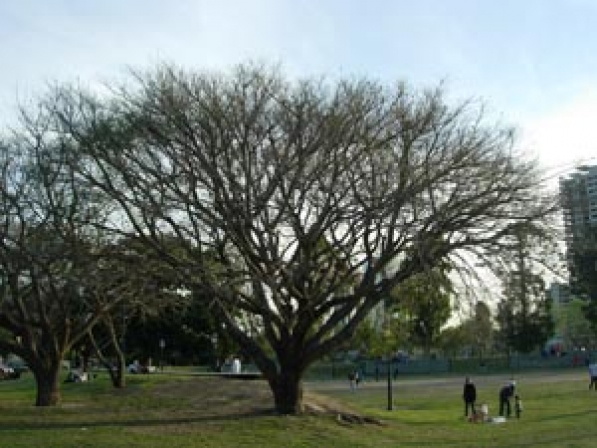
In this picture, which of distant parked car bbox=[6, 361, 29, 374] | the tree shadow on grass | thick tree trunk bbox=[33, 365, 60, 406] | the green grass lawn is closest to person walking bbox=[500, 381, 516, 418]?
the green grass lawn

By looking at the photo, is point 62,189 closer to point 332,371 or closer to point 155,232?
point 155,232

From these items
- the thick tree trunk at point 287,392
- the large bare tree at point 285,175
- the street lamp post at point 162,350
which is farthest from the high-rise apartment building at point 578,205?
the street lamp post at point 162,350

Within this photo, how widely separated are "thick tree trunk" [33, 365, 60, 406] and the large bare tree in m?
8.50

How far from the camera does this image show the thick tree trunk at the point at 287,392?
2778cm

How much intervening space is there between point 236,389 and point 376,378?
4422cm

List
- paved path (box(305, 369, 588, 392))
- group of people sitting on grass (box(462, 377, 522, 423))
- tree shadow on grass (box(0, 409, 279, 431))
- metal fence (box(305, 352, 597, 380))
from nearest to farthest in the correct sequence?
tree shadow on grass (box(0, 409, 279, 431)) < group of people sitting on grass (box(462, 377, 522, 423)) < paved path (box(305, 369, 588, 392)) < metal fence (box(305, 352, 597, 380))

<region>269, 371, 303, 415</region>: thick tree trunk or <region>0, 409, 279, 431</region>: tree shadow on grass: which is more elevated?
<region>269, 371, 303, 415</region>: thick tree trunk

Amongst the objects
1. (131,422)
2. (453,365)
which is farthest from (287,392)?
(453,365)

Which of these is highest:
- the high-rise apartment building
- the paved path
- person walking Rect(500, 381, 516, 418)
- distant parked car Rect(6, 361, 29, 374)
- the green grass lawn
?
the high-rise apartment building

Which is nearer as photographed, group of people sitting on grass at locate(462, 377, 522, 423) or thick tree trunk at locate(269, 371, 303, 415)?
thick tree trunk at locate(269, 371, 303, 415)

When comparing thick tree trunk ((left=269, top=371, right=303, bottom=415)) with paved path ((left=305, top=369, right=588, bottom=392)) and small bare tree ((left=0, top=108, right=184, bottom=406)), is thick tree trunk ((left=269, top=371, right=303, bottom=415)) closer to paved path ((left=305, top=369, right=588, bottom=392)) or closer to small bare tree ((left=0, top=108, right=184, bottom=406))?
small bare tree ((left=0, top=108, right=184, bottom=406))

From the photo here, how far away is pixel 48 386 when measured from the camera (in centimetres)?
3203

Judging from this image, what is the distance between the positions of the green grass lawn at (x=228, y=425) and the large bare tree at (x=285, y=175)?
12.1 feet

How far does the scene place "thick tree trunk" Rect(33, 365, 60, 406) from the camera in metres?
31.8
